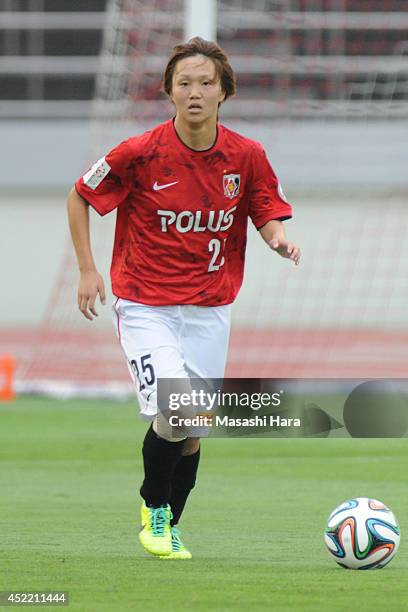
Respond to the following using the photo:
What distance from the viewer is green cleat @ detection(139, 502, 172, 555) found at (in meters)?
6.57

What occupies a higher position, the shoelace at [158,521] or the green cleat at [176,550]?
the shoelace at [158,521]

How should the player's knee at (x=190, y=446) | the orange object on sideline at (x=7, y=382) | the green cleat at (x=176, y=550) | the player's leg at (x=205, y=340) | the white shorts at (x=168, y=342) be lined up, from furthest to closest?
1. the orange object on sideline at (x=7, y=382)
2. the player's knee at (x=190, y=446)
3. the player's leg at (x=205, y=340)
4. the green cleat at (x=176, y=550)
5. the white shorts at (x=168, y=342)

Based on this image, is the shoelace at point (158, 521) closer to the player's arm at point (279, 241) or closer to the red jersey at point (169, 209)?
the red jersey at point (169, 209)

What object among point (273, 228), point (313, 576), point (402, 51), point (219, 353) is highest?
point (273, 228)

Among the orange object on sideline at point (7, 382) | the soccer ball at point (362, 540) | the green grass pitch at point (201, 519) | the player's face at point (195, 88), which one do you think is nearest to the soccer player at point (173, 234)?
the player's face at point (195, 88)

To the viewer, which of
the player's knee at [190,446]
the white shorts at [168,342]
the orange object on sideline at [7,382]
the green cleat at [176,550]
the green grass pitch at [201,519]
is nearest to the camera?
the green grass pitch at [201,519]

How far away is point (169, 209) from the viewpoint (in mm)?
6645

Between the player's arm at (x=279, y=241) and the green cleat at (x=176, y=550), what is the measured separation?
126 centimetres

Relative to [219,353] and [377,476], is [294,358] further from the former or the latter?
[219,353]

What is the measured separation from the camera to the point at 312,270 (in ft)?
75.1

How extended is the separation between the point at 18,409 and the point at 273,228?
8525 mm

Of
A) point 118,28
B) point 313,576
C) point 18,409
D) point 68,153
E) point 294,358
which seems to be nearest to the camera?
point 313,576

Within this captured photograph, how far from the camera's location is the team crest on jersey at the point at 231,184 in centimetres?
671

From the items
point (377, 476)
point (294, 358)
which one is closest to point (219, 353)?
point (377, 476)
